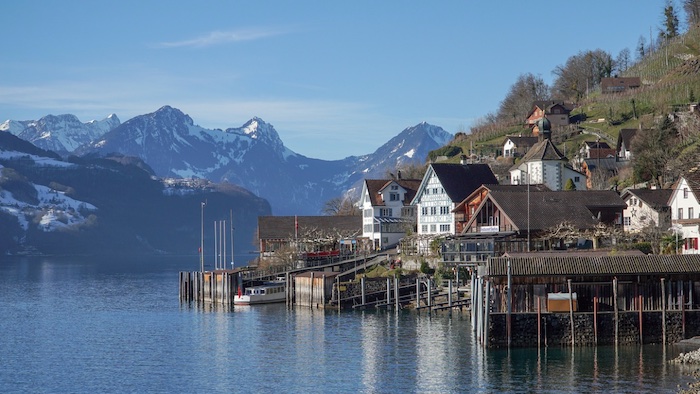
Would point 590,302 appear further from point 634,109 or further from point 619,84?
point 619,84

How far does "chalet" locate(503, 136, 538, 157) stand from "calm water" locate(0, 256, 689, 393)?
66.9 metres

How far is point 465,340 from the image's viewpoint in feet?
245

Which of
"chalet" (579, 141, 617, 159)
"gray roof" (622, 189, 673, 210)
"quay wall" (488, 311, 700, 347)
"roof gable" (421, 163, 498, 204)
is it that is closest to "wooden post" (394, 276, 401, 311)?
"gray roof" (622, 189, 673, 210)

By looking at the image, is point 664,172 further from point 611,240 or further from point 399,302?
point 399,302

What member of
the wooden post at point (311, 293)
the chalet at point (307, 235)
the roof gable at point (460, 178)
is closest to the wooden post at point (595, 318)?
the wooden post at point (311, 293)

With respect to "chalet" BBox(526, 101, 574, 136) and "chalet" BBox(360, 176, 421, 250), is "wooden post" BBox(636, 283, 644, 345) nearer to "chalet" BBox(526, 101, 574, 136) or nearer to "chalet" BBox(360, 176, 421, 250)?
"chalet" BBox(360, 176, 421, 250)

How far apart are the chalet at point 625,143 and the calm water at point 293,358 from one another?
58635mm

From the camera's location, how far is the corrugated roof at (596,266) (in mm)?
67250

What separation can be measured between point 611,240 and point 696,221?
34.5 feet

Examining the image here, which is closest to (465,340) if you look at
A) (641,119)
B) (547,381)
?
(547,381)

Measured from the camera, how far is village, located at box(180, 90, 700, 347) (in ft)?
221

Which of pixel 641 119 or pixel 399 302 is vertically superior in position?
pixel 641 119

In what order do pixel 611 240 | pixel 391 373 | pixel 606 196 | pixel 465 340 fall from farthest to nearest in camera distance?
pixel 606 196
pixel 611 240
pixel 465 340
pixel 391 373

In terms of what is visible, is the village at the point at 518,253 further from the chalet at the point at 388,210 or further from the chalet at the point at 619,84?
the chalet at the point at 619,84
